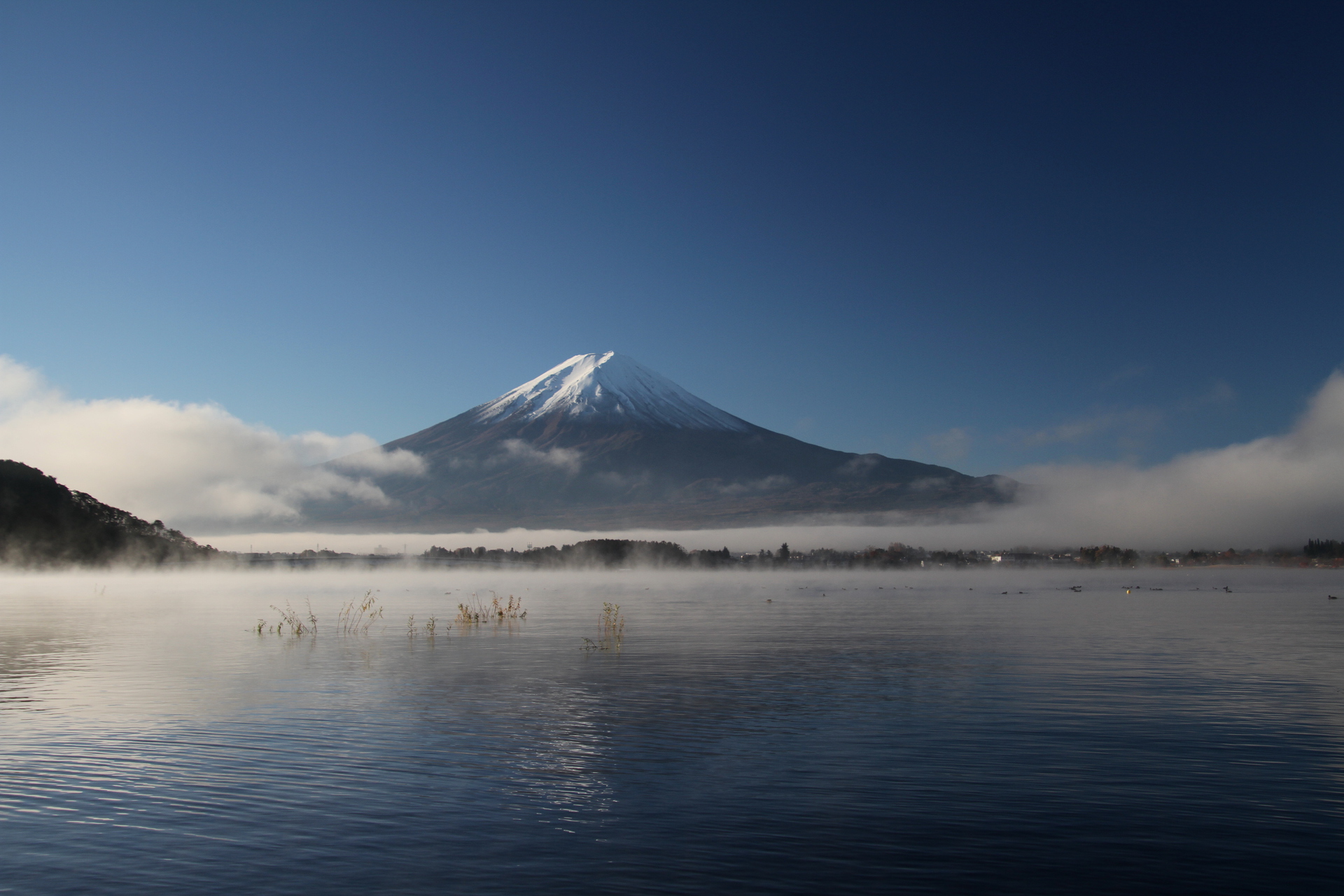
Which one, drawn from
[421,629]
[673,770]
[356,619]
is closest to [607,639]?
[421,629]

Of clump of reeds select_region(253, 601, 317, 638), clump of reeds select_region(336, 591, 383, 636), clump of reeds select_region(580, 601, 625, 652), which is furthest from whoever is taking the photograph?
clump of reeds select_region(336, 591, 383, 636)

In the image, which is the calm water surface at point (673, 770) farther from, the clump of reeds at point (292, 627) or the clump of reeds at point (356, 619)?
the clump of reeds at point (356, 619)

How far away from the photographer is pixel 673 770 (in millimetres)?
20297

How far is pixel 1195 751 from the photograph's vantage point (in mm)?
21969

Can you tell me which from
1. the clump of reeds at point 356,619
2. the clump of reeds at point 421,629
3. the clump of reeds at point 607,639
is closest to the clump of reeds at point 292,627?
the clump of reeds at point 356,619

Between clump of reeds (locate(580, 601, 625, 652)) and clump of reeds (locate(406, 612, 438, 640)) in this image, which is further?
clump of reeds (locate(406, 612, 438, 640))

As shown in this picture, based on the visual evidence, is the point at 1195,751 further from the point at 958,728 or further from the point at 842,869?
the point at 842,869

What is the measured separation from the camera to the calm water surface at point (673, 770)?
1416 centimetres

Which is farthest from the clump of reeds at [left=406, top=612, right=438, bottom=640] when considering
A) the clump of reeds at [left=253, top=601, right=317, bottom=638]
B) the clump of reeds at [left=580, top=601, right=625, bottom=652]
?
the clump of reeds at [left=580, top=601, right=625, bottom=652]

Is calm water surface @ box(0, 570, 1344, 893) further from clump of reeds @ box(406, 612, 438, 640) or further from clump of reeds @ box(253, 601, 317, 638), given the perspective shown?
clump of reeds @ box(253, 601, 317, 638)

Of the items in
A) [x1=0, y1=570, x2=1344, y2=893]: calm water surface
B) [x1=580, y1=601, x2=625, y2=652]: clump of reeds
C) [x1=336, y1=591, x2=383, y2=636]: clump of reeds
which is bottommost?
[x1=0, y1=570, x2=1344, y2=893]: calm water surface

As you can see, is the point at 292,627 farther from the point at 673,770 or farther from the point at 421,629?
the point at 673,770

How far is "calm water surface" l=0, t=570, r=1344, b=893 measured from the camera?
14156 mm

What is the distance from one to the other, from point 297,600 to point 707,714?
88.8m
